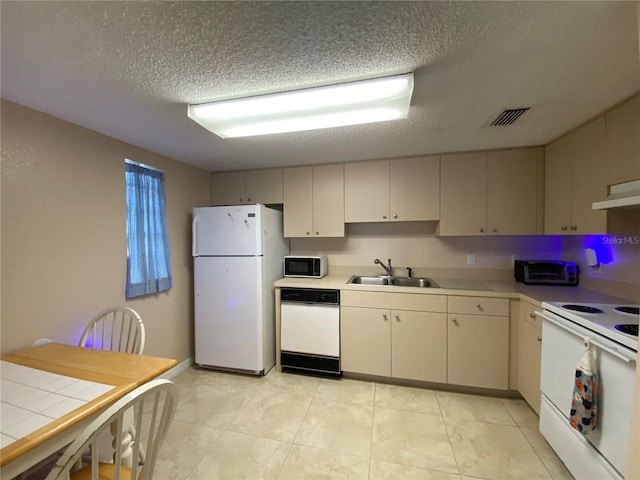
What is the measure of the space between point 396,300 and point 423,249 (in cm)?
81

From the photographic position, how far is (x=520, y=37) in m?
1.04

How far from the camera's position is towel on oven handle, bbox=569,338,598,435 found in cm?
120

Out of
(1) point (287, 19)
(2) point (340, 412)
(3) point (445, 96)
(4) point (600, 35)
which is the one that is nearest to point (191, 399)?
(2) point (340, 412)

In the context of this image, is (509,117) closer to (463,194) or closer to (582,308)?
(463,194)

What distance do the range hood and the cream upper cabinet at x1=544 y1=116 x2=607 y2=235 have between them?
0.22 ft

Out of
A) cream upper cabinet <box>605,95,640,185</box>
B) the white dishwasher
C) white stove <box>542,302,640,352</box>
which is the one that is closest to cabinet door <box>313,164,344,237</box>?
the white dishwasher

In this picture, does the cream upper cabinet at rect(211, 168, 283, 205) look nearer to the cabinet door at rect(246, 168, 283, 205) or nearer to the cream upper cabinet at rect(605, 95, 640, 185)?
the cabinet door at rect(246, 168, 283, 205)

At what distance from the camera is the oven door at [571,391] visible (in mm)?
1077

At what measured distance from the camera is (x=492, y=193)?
2.40 m

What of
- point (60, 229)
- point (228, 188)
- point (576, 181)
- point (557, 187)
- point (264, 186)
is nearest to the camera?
point (60, 229)

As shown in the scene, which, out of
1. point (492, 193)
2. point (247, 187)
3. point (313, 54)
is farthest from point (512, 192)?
point (247, 187)

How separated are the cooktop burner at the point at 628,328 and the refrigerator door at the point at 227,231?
A: 2.42 meters

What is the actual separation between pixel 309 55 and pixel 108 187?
191cm

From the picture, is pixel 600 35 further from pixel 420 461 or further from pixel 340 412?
pixel 340 412
